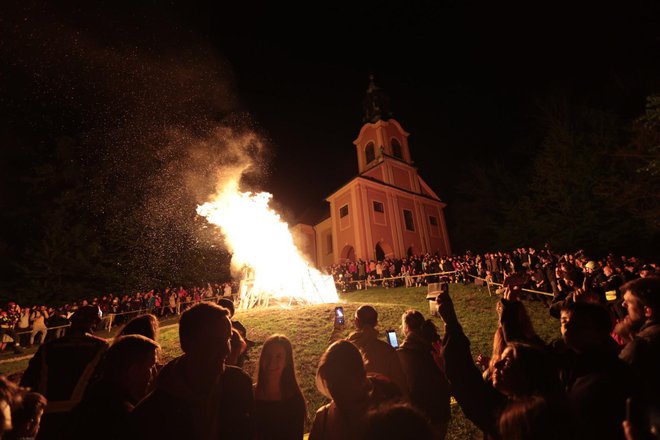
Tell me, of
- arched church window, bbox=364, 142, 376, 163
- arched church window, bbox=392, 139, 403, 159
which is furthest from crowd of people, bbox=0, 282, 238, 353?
arched church window, bbox=392, 139, 403, 159

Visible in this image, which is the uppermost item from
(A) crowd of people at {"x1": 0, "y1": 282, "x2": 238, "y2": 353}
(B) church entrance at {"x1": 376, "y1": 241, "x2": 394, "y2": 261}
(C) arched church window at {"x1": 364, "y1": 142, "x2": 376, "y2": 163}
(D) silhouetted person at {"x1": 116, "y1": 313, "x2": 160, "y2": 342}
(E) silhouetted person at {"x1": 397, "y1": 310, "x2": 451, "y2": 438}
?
(C) arched church window at {"x1": 364, "y1": 142, "x2": 376, "y2": 163}

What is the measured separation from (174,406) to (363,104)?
39513mm

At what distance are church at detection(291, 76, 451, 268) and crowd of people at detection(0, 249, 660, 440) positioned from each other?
2538 cm

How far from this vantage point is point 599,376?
2102mm

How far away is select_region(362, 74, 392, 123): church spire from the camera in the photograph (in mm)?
35941

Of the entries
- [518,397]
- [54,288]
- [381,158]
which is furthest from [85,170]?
[518,397]

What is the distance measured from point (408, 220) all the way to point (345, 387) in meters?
32.3

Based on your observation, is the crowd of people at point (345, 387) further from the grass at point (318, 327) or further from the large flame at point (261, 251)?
the large flame at point (261, 251)

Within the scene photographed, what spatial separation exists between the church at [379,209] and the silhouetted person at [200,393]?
2644 centimetres

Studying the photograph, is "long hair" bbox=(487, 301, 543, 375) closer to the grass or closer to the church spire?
the grass

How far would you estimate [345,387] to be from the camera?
2051mm

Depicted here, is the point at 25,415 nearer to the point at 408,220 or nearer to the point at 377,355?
the point at 377,355

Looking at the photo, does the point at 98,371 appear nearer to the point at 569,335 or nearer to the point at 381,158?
the point at 569,335

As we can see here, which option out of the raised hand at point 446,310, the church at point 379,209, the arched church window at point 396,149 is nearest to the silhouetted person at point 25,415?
the raised hand at point 446,310
